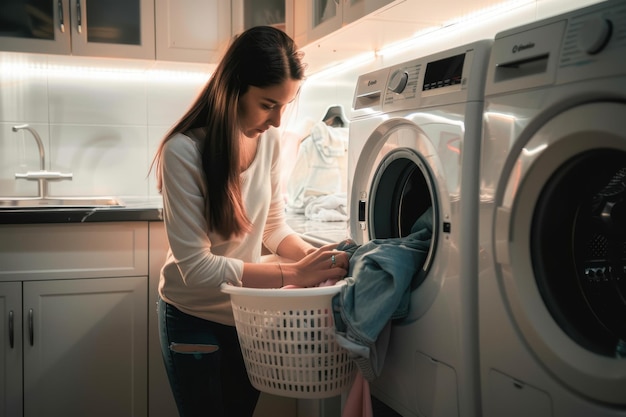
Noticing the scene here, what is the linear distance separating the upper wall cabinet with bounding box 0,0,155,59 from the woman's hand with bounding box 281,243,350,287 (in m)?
1.75

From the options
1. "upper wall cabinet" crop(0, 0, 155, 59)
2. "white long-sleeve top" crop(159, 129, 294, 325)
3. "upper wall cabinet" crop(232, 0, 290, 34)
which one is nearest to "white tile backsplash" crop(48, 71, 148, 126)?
"upper wall cabinet" crop(0, 0, 155, 59)

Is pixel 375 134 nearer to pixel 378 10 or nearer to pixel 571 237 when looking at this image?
pixel 378 10

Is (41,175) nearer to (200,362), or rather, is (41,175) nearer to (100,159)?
(100,159)

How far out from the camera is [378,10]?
72.8 inches

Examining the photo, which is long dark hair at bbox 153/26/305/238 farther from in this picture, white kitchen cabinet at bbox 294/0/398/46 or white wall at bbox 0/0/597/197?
white wall at bbox 0/0/597/197

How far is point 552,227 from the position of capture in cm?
111

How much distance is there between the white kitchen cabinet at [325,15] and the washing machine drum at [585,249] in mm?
873

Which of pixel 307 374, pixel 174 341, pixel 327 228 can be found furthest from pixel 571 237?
pixel 327 228

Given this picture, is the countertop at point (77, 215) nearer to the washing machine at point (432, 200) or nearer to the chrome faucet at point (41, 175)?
the chrome faucet at point (41, 175)

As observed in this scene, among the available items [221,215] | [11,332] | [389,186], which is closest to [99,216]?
[11,332]

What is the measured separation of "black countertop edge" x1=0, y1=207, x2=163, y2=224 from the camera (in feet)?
7.09

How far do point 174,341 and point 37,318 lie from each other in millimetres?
965

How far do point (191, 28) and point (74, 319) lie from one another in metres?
1.37

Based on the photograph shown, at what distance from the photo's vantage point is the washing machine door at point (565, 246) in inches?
40.2
